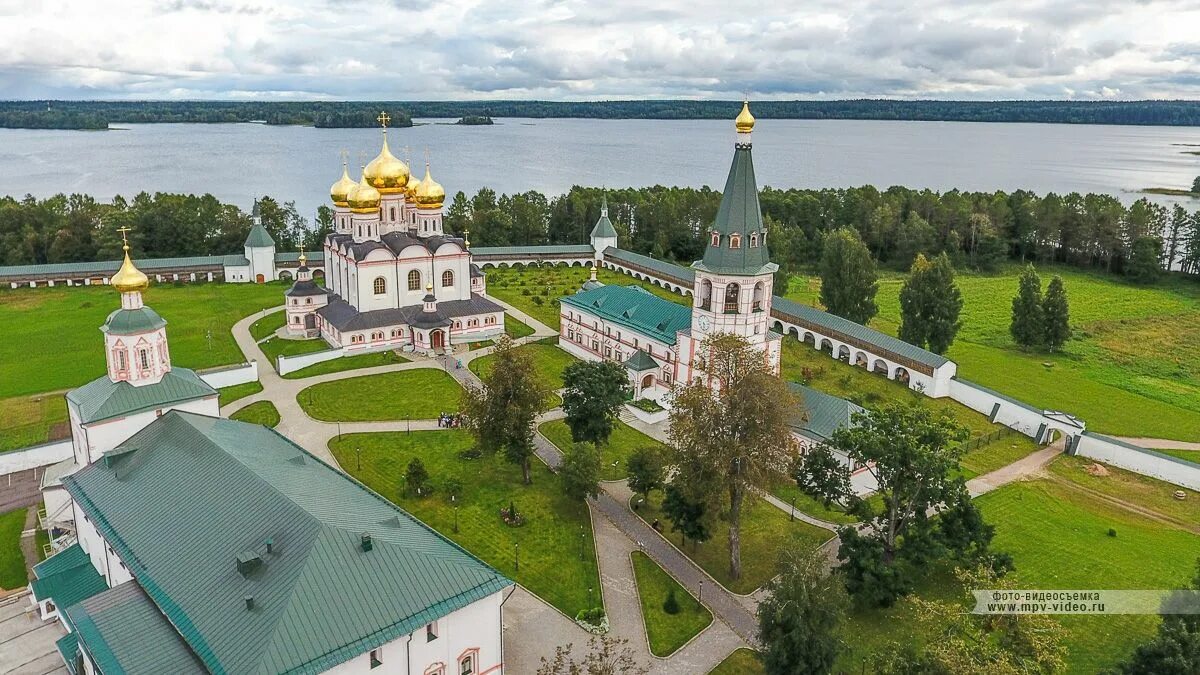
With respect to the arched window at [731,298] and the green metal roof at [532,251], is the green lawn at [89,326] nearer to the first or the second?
the green metal roof at [532,251]

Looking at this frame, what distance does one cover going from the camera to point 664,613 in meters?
22.2

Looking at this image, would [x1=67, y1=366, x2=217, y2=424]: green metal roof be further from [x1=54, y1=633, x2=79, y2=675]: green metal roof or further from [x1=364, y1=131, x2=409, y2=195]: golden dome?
[x1=364, y1=131, x2=409, y2=195]: golden dome

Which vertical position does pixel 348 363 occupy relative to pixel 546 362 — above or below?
below

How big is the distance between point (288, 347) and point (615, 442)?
22.4m

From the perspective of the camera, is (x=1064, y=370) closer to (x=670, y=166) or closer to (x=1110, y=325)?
(x=1110, y=325)

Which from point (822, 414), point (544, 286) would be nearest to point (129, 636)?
point (822, 414)

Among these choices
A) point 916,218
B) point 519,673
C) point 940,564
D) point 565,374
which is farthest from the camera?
point 916,218

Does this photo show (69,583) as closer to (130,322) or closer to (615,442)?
(130,322)

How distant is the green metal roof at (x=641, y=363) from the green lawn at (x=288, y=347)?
17.8 meters

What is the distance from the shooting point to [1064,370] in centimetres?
4375

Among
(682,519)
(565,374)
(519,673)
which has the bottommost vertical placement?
(519,673)

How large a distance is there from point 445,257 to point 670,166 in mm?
113948

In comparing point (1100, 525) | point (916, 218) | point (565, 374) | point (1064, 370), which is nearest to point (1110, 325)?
point (1064, 370)

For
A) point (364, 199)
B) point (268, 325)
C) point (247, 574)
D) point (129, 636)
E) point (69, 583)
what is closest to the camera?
point (129, 636)
